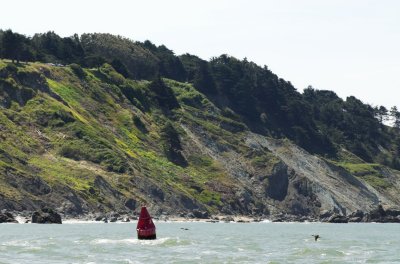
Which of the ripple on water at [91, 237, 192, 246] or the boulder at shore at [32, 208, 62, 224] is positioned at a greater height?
the boulder at shore at [32, 208, 62, 224]

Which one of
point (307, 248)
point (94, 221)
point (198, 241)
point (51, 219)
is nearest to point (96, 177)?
point (94, 221)

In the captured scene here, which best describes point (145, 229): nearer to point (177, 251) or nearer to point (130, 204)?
point (177, 251)

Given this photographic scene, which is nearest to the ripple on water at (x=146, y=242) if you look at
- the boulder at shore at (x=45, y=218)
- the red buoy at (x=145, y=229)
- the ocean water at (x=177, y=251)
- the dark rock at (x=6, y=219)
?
the ocean water at (x=177, y=251)

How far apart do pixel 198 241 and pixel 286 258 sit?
76.1ft

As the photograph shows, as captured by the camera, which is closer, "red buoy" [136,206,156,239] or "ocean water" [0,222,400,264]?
"ocean water" [0,222,400,264]

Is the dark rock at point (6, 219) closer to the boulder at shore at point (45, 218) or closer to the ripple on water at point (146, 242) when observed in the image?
the boulder at shore at point (45, 218)

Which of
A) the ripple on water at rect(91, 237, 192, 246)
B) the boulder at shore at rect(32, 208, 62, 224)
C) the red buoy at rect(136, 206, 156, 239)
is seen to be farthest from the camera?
the boulder at shore at rect(32, 208, 62, 224)

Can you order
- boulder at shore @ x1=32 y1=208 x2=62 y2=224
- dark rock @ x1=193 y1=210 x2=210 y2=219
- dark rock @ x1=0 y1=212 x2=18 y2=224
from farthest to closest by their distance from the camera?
dark rock @ x1=193 y1=210 x2=210 y2=219, boulder at shore @ x1=32 y1=208 x2=62 y2=224, dark rock @ x1=0 y1=212 x2=18 y2=224

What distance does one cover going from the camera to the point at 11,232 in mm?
106875

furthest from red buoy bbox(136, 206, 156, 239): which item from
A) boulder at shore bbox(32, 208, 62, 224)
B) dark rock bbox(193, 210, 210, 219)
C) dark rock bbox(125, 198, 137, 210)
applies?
dark rock bbox(193, 210, 210, 219)

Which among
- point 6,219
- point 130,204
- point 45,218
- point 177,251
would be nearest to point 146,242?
point 177,251

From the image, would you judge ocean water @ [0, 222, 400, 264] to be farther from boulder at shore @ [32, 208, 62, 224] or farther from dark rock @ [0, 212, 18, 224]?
boulder at shore @ [32, 208, 62, 224]

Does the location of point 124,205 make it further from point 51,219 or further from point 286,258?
point 286,258

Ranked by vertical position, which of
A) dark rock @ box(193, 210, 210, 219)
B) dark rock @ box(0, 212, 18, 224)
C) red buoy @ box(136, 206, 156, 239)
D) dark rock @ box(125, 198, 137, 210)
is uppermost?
dark rock @ box(125, 198, 137, 210)
